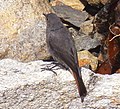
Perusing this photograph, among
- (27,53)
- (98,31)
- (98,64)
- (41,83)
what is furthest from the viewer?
(98,31)

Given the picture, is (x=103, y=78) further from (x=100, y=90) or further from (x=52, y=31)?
(x=52, y=31)

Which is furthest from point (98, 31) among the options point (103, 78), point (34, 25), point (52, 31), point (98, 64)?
point (103, 78)

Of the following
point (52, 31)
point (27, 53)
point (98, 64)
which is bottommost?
point (98, 64)

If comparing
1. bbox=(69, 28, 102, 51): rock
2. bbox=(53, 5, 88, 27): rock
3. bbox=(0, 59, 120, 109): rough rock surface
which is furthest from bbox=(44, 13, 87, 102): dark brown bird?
bbox=(53, 5, 88, 27): rock

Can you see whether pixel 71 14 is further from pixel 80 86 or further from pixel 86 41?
pixel 80 86

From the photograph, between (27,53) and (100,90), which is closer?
(100,90)

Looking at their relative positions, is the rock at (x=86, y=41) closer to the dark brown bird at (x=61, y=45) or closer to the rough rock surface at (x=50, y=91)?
the dark brown bird at (x=61, y=45)
